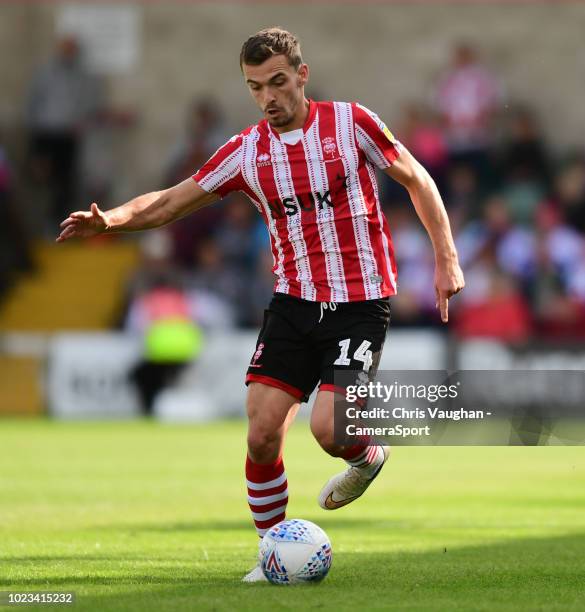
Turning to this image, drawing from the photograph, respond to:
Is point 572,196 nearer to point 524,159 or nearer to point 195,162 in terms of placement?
point 524,159

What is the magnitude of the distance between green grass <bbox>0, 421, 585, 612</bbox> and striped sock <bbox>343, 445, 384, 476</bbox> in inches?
19.4

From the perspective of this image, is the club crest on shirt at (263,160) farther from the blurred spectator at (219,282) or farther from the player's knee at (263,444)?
the blurred spectator at (219,282)

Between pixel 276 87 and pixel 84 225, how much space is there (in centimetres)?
112

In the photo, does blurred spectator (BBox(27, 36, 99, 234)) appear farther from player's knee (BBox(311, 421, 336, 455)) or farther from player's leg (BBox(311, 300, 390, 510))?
player's knee (BBox(311, 421, 336, 455))

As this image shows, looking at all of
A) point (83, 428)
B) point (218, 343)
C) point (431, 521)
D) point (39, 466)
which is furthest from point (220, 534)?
point (218, 343)

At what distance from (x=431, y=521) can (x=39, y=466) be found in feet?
15.0

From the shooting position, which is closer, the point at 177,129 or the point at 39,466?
the point at 39,466

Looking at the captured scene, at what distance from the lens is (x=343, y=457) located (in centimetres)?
678

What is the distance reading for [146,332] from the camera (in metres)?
18.0

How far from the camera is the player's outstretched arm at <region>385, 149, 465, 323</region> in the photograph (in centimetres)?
671

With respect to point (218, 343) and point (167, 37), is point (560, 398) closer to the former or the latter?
point (218, 343)

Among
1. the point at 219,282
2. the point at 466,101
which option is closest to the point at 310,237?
the point at 219,282

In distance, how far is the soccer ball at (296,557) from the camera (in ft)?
20.8

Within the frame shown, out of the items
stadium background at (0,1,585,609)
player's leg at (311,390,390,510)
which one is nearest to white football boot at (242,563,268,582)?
player's leg at (311,390,390,510)
